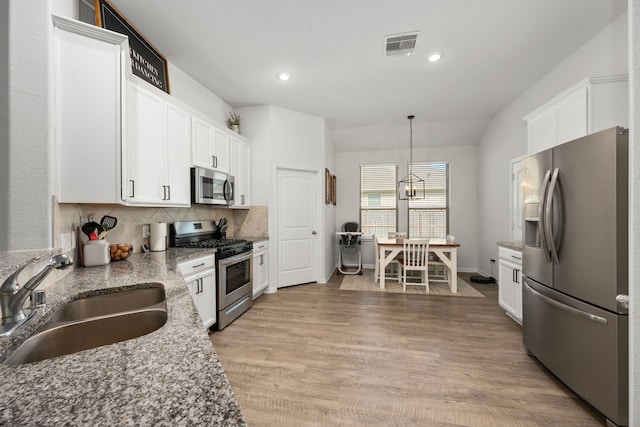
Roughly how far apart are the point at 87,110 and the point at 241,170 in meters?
2.22

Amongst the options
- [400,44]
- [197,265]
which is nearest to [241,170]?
[197,265]

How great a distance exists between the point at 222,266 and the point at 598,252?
9.84 ft

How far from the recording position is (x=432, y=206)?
6.02m

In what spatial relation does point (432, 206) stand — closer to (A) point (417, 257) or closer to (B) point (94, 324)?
(A) point (417, 257)

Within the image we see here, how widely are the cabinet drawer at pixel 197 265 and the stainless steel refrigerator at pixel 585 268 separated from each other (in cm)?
286

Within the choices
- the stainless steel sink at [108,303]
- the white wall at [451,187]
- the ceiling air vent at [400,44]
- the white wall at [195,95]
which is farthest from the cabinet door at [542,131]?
the white wall at [195,95]

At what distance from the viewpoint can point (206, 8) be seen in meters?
2.22

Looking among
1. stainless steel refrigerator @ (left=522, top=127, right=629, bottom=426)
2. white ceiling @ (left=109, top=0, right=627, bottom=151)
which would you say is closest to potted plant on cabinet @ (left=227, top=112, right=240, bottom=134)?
white ceiling @ (left=109, top=0, right=627, bottom=151)

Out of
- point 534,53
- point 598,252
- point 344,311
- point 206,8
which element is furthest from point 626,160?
point 206,8

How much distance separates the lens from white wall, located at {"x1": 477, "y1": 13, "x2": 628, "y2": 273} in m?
2.43

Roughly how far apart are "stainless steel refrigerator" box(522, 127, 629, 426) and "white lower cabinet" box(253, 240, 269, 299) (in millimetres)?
3090

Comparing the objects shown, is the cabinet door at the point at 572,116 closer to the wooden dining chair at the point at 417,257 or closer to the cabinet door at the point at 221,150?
the wooden dining chair at the point at 417,257

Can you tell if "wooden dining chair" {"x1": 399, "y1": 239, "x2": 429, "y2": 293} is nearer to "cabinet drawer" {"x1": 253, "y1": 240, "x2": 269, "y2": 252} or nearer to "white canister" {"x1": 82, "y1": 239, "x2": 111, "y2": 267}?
"cabinet drawer" {"x1": 253, "y1": 240, "x2": 269, "y2": 252}

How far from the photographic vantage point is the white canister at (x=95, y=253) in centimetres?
194
